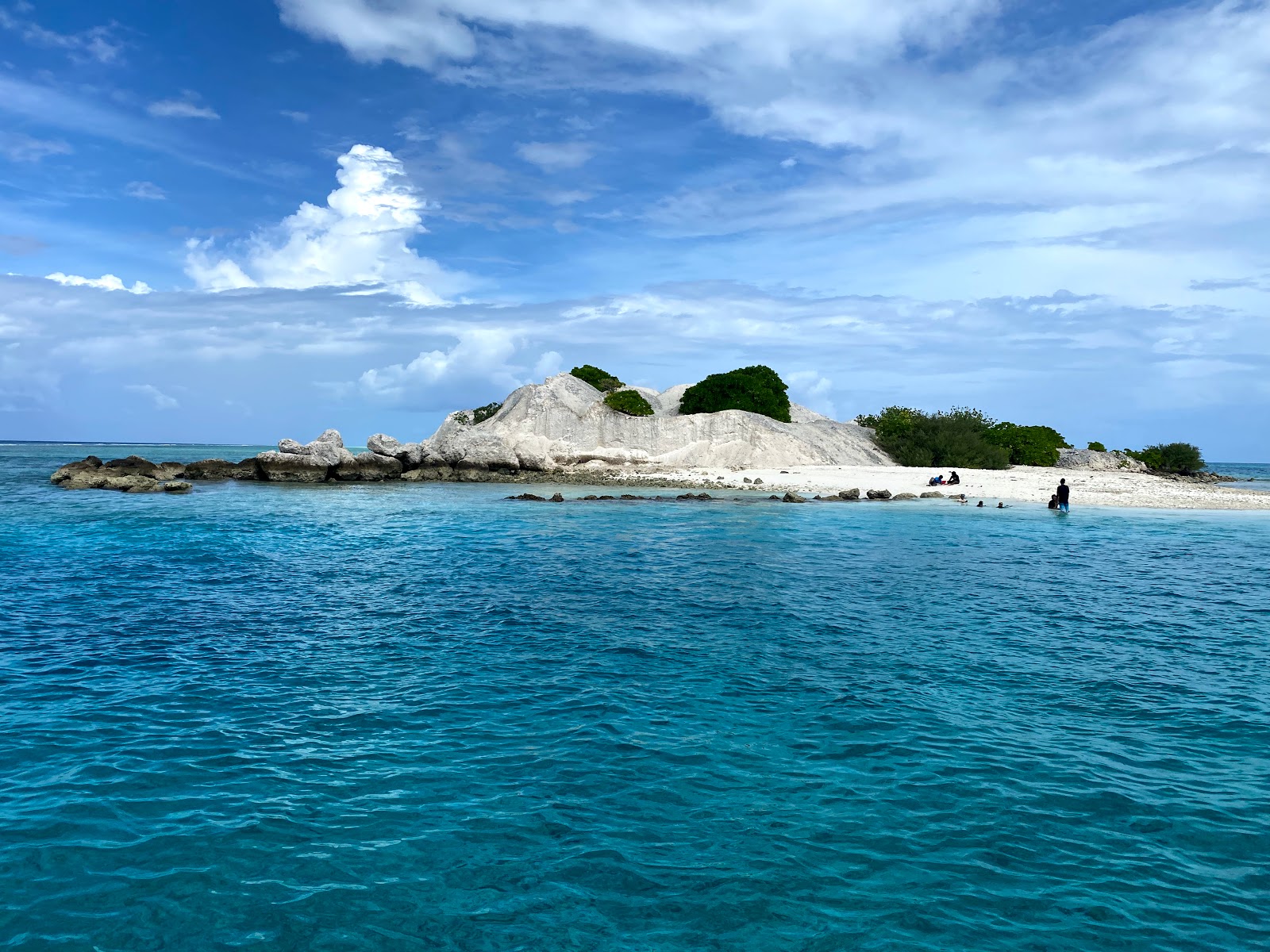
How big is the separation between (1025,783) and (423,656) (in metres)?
9.96

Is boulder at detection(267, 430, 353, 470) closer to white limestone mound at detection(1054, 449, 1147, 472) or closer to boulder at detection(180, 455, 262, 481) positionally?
boulder at detection(180, 455, 262, 481)

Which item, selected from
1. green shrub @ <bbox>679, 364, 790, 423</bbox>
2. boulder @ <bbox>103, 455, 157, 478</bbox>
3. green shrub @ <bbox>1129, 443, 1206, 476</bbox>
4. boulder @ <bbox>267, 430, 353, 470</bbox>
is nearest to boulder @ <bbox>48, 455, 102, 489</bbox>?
boulder @ <bbox>103, 455, 157, 478</bbox>

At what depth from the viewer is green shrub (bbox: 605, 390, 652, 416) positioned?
265 ft

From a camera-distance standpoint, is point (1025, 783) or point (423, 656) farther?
point (423, 656)

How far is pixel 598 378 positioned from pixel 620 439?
18609 mm

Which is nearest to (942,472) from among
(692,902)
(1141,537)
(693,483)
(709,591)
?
(693,483)

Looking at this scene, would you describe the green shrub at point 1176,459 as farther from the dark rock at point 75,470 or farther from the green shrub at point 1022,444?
the dark rock at point 75,470

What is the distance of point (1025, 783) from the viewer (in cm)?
934

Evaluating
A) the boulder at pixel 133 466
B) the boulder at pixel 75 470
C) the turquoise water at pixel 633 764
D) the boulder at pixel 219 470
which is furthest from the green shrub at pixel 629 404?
the turquoise water at pixel 633 764

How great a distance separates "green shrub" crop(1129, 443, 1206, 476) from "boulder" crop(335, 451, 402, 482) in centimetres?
7967

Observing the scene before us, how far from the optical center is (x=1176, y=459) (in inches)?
3484

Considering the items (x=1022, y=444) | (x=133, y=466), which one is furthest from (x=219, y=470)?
(x=1022, y=444)

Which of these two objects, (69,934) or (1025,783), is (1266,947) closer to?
(1025,783)

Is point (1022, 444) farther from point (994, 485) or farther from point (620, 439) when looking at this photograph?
point (620, 439)
